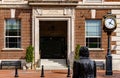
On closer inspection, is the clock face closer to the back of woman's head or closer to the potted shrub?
the potted shrub

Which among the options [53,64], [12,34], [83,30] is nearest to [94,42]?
[83,30]

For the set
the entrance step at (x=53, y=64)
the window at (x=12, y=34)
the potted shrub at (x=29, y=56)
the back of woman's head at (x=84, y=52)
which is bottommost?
the entrance step at (x=53, y=64)

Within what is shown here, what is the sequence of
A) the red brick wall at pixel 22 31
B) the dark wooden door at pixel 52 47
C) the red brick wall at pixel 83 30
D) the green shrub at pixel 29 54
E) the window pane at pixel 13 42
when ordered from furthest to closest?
the dark wooden door at pixel 52 47 → the window pane at pixel 13 42 → the red brick wall at pixel 83 30 → the red brick wall at pixel 22 31 → the green shrub at pixel 29 54

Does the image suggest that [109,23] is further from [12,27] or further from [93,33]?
[12,27]

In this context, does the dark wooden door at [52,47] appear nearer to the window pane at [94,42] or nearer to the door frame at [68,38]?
the door frame at [68,38]

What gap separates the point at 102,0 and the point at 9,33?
7.32 metres

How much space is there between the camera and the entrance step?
28163 millimetres

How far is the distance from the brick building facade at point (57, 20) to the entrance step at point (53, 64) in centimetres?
73

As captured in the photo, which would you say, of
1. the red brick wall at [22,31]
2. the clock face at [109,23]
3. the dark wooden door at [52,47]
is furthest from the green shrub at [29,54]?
the clock face at [109,23]

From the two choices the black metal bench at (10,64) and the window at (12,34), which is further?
the window at (12,34)

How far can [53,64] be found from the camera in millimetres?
28703

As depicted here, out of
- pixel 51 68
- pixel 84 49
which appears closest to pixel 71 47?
pixel 51 68

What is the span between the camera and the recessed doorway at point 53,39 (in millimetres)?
30766

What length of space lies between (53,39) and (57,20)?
2.94 metres
